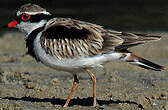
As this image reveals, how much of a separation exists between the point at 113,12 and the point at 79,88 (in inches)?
508

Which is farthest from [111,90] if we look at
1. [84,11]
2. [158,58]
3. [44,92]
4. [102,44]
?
[84,11]

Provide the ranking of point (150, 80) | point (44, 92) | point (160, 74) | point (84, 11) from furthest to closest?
point (84, 11) → point (160, 74) → point (150, 80) → point (44, 92)

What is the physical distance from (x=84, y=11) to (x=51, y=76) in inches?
453

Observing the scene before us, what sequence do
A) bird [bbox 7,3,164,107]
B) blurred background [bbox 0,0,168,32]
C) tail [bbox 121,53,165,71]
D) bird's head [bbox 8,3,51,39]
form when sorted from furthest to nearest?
blurred background [bbox 0,0,168,32] → bird's head [bbox 8,3,51,39] → tail [bbox 121,53,165,71] → bird [bbox 7,3,164,107]

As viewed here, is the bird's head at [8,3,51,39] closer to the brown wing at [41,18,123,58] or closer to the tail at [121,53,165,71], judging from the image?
the brown wing at [41,18,123,58]

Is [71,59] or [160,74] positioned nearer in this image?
[71,59]

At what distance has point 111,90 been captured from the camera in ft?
28.2

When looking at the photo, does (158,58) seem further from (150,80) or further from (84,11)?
(84,11)

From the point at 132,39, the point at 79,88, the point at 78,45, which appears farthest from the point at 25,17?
the point at 79,88

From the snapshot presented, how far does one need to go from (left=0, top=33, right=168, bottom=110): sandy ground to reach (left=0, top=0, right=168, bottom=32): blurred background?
6.65 meters

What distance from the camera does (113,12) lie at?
21234 mm

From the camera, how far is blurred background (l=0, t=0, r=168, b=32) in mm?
18531

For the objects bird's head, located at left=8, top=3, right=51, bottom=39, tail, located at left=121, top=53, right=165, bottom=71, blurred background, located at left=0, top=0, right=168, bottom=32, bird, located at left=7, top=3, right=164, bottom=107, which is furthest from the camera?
blurred background, located at left=0, top=0, right=168, bottom=32

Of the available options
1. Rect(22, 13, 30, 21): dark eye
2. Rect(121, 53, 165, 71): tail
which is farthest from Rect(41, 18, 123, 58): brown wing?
Rect(22, 13, 30, 21): dark eye
